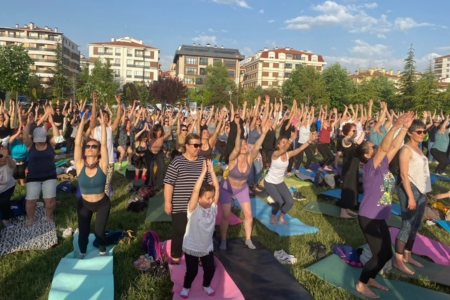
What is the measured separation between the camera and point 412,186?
524 centimetres

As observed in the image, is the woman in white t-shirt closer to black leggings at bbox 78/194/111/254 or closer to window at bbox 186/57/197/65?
black leggings at bbox 78/194/111/254

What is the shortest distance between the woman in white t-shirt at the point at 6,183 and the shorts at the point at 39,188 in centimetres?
38

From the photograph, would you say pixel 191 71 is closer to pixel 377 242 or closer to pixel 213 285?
pixel 213 285

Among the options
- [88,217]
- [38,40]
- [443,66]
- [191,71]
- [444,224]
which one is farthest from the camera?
[443,66]

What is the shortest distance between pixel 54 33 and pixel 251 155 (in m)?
109

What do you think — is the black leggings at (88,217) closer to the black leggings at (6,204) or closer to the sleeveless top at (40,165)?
the sleeveless top at (40,165)

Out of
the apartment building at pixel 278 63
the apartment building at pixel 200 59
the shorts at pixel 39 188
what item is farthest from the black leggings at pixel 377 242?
the apartment building at pixel 278 63

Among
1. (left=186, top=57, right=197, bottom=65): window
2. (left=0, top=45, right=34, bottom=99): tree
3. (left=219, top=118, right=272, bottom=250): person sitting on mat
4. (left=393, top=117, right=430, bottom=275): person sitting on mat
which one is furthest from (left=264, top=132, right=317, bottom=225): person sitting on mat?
(left=186, top=57, right=197, bottom=65): window

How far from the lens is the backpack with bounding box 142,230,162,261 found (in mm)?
5473

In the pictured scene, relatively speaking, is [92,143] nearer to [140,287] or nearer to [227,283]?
[140,287]

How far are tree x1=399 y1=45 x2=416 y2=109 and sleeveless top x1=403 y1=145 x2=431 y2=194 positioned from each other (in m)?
50.9

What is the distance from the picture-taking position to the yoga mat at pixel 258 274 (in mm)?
4668

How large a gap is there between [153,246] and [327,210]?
4512mm

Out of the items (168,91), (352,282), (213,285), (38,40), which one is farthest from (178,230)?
(38,40)
